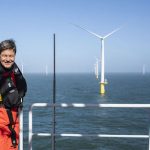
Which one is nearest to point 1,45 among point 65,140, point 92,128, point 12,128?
point 12,128

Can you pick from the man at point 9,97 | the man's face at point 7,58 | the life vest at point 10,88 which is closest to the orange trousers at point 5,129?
the man at point 9,97

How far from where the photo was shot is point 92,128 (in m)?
34.8

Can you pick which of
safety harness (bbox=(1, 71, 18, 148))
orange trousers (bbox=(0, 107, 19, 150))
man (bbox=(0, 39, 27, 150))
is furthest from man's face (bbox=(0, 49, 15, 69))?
orange trousers (bbox=(0, 107, 19, 150))

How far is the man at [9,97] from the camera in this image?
4.37 meters

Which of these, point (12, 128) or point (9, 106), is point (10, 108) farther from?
point (12, 128)

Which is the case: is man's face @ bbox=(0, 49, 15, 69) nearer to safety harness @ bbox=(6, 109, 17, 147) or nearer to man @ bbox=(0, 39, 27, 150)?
man @ bbox=(0, 39, 27, 150)

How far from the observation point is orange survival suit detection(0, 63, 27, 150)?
4.39 meters

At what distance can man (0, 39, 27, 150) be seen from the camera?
437 centimetres

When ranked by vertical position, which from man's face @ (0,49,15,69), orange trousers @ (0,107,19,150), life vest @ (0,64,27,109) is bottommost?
orange trousers @ (0,107,19,150)

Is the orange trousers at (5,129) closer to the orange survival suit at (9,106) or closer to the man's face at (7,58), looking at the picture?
the orange survival suit at (9,106)

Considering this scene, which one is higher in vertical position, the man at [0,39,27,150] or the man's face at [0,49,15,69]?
the man's face at [0,49,15,69]

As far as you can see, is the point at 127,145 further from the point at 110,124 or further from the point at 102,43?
the point at 102,43

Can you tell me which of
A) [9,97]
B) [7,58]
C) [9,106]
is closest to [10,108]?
[9,106]

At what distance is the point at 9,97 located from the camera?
4426mm
